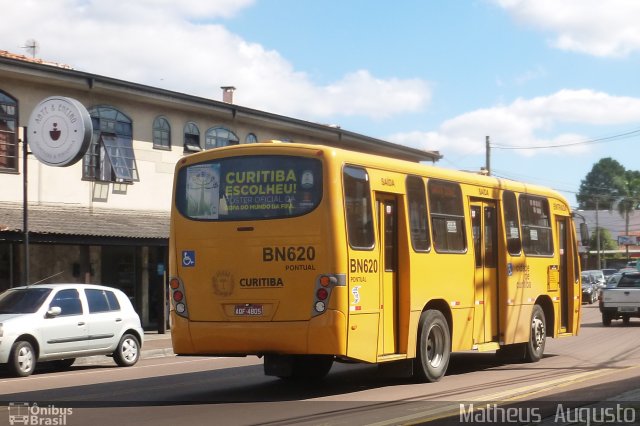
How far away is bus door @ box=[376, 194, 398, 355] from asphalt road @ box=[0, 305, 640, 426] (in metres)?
0.75

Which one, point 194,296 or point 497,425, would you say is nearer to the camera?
point 497,425

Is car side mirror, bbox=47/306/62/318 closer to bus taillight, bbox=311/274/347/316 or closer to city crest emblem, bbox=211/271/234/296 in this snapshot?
city crest emblem, bbox=211/271/234/296

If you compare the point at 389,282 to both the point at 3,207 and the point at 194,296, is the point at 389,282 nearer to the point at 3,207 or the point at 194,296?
the point at 194,296

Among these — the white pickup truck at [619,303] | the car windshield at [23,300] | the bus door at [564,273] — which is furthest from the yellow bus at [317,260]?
the white pickup truck at [619,303]

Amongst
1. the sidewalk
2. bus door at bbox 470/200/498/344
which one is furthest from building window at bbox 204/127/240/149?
bus door at bbox 470/200/498/344

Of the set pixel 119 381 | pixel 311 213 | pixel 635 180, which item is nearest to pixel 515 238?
pixel 311 213

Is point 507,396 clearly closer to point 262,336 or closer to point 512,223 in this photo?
point 262,336

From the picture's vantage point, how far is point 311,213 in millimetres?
12398

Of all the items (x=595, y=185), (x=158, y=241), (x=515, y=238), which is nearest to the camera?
(x=515, y=238)

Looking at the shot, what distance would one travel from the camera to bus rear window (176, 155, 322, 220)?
12547 millimetres

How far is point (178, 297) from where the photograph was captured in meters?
13.2

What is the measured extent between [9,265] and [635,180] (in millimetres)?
102095

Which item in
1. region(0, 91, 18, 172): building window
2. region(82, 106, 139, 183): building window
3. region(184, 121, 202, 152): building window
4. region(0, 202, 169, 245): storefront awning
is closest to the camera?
region(0, 202, 169, 245): storefront awning

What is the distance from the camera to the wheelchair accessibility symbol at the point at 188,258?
13180 millimetres
